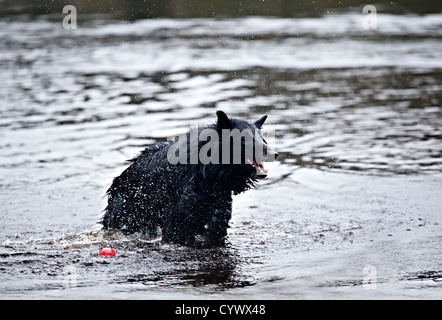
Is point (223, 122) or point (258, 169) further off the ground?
point (223, 122)

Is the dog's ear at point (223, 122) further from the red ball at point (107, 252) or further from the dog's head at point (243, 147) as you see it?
the red ball at point (107, 252)

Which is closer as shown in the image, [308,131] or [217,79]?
[308,131]

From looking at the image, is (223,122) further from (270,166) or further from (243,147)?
(270,166)

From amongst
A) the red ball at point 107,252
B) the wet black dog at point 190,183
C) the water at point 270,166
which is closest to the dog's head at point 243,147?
the wet black dog at point 190,183

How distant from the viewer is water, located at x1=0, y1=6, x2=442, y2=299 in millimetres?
6840

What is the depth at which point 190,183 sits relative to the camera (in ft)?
24.7

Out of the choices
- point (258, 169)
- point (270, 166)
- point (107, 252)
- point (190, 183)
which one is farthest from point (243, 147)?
point (270, 166)

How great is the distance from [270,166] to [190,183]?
3.46 m

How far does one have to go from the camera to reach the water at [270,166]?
22.4 feet

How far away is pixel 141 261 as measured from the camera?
725 centimetres

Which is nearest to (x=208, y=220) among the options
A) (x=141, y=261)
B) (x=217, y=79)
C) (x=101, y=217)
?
(x=141, y=261)
